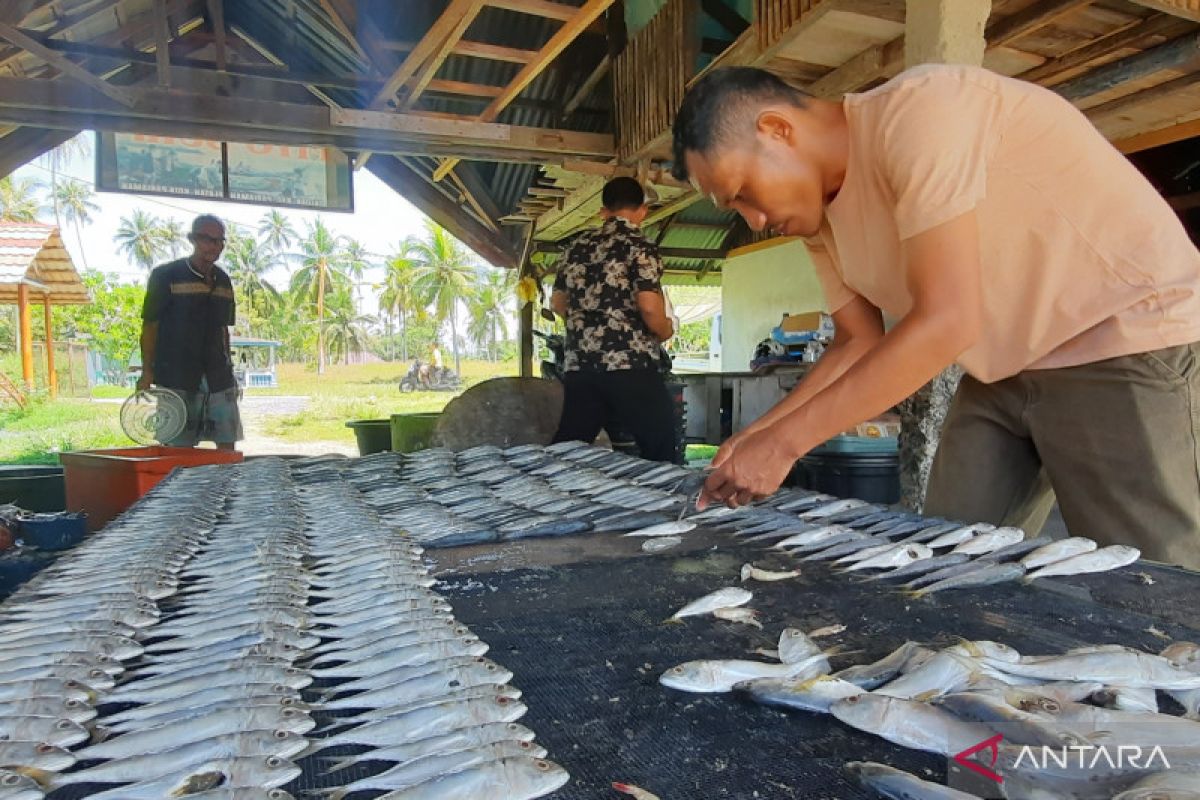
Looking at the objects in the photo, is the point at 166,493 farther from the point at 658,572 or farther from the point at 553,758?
the point at 553,758

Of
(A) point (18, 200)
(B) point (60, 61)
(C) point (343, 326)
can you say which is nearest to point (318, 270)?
(C) point (343, 326)

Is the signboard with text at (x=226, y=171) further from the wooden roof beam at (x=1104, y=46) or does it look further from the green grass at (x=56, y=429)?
the green grass at (x=56, y=429)

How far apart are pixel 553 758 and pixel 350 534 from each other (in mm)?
1777

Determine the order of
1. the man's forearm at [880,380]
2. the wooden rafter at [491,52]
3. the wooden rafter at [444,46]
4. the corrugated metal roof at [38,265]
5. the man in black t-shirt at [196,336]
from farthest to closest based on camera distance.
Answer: the corrugated metal roof at [38,265]
the man in black t-shirt at [196,336]
the wooden rafter at [491,52]
the wooden rafter at [444,46]
the man's forearm at [880,380]

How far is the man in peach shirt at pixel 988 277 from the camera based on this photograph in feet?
5.97

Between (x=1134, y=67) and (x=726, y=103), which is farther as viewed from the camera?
(x=1134, y=67)

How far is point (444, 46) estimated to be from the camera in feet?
18.7

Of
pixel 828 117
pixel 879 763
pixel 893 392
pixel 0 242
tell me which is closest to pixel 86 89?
pixel 828 117

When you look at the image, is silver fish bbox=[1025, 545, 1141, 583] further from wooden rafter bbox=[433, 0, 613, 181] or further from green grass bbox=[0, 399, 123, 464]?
green grass bbox=[0, 399, 123, 464]

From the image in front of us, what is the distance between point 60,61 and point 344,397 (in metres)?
29.6

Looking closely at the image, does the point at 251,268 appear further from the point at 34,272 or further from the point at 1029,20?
the point at 1029,20

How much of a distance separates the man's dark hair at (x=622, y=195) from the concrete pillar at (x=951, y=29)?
208 centimetres

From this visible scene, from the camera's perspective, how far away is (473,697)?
4.65 feet

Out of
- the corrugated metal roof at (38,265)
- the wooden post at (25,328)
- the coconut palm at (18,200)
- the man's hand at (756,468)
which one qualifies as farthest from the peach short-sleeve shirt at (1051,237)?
the coconut palm at (18,200)
